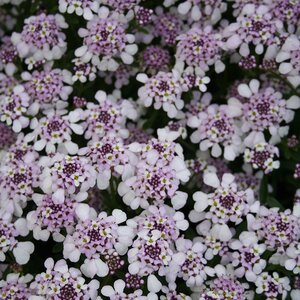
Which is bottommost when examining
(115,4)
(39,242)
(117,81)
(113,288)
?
(39,242)

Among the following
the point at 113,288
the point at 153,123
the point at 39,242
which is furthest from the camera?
the point at 153,123

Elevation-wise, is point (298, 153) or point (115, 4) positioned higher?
point (115, 4)

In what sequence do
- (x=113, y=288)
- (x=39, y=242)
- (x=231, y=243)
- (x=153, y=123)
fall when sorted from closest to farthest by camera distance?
1. (x=113, y=288)
2. (x=231, y=243)
3. (x=39, y=242)
4. (x=153, y=123)

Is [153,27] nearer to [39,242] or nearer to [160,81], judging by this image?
[160,81]

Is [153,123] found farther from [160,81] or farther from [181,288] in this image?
[181,288]

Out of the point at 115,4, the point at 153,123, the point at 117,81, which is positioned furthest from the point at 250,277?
the point at 115,4

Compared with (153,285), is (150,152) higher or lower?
higher

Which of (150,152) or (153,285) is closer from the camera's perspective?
(153,285)

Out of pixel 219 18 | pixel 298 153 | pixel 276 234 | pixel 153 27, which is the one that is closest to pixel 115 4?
pixel 153 27

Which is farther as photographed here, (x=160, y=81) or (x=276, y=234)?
(x=160, y=81)
